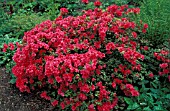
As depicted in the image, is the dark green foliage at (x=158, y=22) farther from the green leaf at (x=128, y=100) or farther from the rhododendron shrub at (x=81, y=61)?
the green leaf at (x=128, y=100)

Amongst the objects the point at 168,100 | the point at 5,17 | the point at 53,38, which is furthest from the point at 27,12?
the point at 168,100

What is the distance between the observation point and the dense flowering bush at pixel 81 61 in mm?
4152

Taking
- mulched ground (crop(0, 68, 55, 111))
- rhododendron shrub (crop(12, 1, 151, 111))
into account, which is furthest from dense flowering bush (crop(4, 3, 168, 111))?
mulched ground (crop(0, 68, 55, 111))

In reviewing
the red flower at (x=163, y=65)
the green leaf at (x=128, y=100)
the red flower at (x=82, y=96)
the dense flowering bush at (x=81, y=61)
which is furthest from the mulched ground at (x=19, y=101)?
the red flower at (x=163, y=65)

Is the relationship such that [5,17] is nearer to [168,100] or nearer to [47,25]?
[47,25]

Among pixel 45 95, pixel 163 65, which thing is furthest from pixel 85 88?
pixel 163 65

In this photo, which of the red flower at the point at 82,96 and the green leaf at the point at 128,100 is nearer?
the red flower at the point at 82,96

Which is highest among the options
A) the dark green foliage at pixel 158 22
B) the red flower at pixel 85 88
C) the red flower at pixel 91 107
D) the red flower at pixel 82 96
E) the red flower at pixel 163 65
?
the dark green foliage at pixel 158 22

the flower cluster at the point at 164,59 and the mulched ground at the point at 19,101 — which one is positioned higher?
the flower cluster at the point at 164,59

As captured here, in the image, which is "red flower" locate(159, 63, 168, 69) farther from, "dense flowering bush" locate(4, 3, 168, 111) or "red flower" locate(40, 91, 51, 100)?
"red flower" locate(40, 91, 51, 100)

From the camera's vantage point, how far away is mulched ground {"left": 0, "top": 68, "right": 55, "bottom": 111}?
4.52 meters

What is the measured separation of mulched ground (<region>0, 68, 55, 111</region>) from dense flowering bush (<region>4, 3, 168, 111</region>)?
5.9 inches

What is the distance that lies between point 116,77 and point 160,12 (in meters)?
1.38

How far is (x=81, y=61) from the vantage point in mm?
4137
